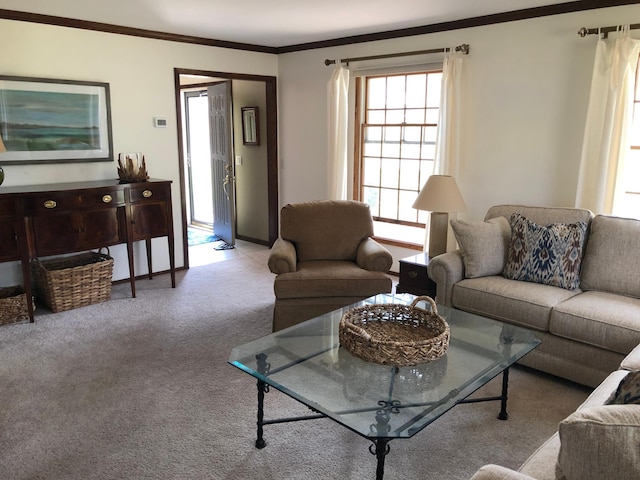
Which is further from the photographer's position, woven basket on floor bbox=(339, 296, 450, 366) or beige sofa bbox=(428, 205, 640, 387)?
beige sofa bbox=(428, 205, 640, 387)

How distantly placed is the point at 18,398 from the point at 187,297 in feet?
5.83

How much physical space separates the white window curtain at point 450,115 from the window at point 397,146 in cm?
21

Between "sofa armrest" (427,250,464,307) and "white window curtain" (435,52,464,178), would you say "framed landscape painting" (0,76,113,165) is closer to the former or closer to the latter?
"white window curtain" (435,52,464,178)

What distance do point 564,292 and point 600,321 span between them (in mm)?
396

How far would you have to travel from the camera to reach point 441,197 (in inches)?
147

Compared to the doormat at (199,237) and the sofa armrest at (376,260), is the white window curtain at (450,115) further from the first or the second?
the doormat at (199,237)

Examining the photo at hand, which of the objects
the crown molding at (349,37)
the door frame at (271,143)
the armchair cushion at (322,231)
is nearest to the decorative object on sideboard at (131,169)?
the door frame at (271,143)

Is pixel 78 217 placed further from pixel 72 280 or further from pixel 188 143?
pixel 188 143

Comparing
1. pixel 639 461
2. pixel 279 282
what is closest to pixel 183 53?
pixel 279 282

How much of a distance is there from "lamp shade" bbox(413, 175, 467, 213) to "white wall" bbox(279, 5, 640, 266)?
669 mm

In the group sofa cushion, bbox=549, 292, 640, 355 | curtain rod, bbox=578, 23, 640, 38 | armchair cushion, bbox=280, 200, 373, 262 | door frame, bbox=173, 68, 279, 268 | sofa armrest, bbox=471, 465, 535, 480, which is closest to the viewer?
sofa armrest, bbox=471, 465, 535, 480

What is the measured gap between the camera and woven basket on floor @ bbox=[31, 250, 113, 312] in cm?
396

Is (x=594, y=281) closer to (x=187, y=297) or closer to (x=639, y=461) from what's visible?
(x=639, y=461)

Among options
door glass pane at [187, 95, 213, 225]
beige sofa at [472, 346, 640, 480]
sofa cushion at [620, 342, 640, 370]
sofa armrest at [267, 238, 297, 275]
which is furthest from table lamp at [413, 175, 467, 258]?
door glass pane at [187, 95, 213, 225]
